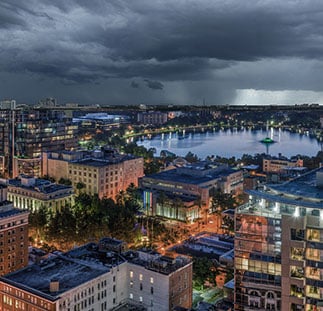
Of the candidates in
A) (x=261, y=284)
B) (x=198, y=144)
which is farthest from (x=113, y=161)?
(x=198, y=144)

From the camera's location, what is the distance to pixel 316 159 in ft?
98.1


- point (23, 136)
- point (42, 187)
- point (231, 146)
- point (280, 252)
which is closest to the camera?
point (280, 252)

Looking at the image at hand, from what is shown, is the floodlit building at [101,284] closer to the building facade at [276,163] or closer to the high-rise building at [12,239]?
the high-rise building at [12,239]

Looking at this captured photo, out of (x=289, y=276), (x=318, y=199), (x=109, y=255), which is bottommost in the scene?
(x=109, y=255)

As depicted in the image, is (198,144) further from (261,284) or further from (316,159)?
(261,284)

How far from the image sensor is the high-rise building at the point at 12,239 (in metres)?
12.0

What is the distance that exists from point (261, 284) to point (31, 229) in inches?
381

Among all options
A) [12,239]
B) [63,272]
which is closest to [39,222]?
[12,239]

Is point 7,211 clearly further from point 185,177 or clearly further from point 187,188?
point 185,177

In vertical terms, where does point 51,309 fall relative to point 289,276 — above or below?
below

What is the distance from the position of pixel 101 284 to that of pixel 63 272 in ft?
2.95

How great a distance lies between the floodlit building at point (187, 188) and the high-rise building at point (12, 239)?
681cm

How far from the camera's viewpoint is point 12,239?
40.2ft

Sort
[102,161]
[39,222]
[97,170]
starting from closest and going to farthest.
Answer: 1. [39,222]
2. [97,170]
3. [102,161]
